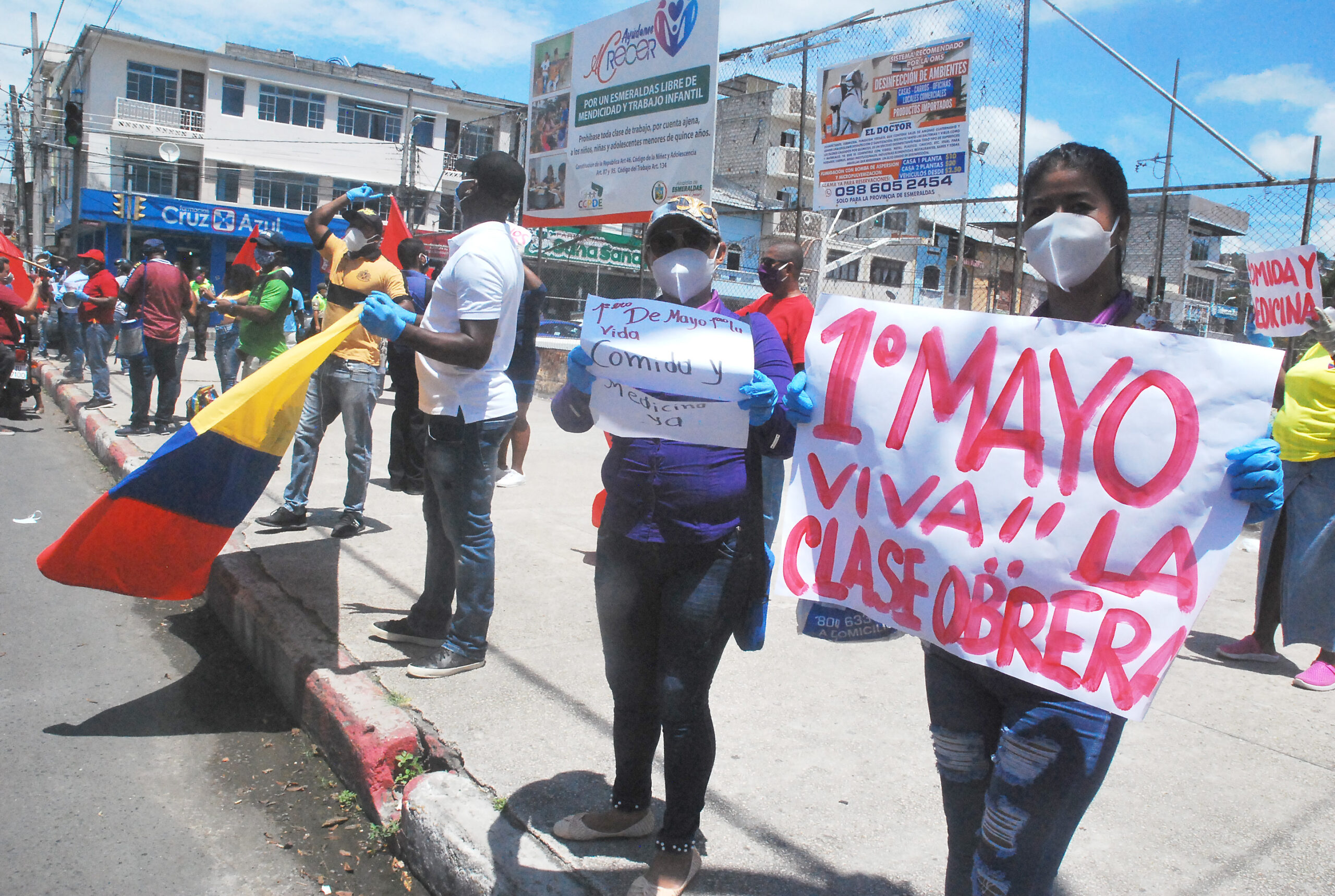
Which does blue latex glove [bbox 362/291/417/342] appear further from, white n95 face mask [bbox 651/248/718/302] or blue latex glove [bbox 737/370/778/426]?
blue latex glove [bbox 737/370/778/426]

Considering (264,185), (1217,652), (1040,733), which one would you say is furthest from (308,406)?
(264,185)

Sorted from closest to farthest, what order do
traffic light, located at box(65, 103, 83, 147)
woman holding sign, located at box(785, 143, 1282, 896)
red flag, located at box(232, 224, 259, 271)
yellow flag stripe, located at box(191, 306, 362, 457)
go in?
woman holding sign, located at box(785, 143, 1282, 896), yellow flag stripe, located at box(191, 306, 362, 457), red flag, located at box(232, 224, 259, 271), traffic light, located at box(65, 103, 83, 147)

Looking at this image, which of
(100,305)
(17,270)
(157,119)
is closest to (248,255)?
(100,305)

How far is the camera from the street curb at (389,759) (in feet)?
8.13

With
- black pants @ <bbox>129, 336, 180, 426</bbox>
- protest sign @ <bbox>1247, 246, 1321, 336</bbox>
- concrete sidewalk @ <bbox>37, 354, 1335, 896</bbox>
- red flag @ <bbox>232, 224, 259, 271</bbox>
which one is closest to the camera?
concrete sidewalk @ <bbox>37, 354, 1335, 896</bbox>

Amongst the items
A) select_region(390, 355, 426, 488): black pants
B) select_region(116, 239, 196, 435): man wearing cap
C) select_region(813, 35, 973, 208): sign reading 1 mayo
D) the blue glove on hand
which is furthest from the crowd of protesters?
select_region(116, 239, 196, 435): man wearing cap

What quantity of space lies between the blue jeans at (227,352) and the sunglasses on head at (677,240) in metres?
8.41

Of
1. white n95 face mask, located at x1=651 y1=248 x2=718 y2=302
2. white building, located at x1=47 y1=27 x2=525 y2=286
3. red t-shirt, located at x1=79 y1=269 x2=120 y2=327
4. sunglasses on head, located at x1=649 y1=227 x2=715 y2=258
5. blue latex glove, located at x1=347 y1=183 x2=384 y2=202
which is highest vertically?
white building, located at x1=47 y1=27 x2=525 y2=286

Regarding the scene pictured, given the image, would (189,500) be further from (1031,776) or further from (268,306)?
(268,306)

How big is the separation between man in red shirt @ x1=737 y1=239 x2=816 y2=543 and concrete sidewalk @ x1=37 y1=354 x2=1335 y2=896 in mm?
697

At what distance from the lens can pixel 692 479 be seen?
2322mm

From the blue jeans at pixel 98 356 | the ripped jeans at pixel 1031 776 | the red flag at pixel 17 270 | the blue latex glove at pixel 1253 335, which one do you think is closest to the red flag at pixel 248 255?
the blue jeans at pixel 98 356

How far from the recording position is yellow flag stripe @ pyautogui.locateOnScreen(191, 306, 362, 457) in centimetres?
352

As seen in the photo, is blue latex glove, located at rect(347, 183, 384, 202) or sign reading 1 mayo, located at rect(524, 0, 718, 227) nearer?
blue latex glove, located at rect(347, 183, 384, 202)
